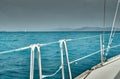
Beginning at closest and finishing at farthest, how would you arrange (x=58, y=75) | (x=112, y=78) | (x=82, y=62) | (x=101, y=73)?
(x=112, y=78) → (x=101, y=73) → (x=58, y=75) → (x=82, y=62)

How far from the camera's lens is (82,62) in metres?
18.6

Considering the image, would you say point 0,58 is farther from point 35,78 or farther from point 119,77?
point 119,77

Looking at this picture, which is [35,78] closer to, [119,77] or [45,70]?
[45,70]

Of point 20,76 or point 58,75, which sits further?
point 20,76

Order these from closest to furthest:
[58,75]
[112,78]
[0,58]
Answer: [112,78] → [58,75] → [0,58]

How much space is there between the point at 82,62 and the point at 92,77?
552 inches

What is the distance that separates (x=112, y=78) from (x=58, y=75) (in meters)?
9.55

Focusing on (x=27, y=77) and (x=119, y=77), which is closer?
(x=119, y=77)

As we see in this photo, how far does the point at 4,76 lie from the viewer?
16625 mm

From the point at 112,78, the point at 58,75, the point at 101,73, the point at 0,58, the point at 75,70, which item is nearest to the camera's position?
the point at 112,78

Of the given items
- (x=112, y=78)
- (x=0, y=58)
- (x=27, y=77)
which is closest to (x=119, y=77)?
(x=112, y=78)

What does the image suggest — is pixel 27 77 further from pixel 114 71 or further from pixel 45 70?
pixel 114 71

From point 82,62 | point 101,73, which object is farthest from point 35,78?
point 101,73

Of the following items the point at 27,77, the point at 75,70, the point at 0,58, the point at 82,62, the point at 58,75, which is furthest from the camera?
the point at 0,58
